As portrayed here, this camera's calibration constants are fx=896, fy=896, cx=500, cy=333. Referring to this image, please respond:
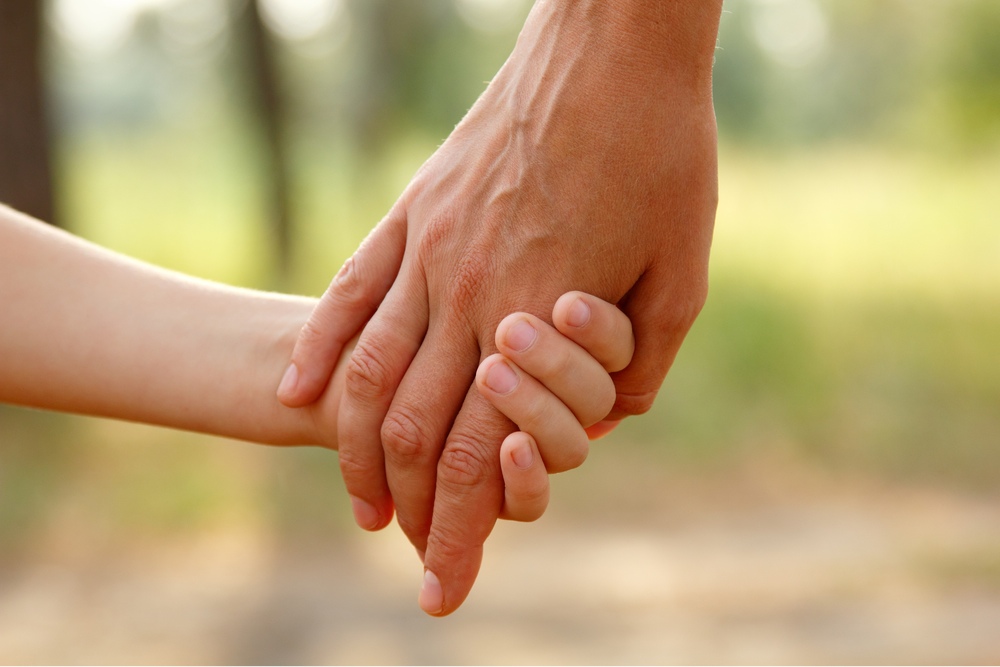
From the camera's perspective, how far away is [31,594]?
369cm

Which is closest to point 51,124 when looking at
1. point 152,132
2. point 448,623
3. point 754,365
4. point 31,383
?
point 448,623

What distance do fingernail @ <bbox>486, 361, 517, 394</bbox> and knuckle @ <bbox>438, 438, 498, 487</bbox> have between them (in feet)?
0.39

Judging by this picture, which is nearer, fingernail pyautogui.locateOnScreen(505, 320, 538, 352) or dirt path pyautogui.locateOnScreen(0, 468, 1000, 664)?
fingernail pyautogui.locateOnScreen(505, 320, 538, 352)

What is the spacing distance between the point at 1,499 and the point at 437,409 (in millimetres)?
3752

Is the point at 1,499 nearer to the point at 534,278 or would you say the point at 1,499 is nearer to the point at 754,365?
the point at 534,278

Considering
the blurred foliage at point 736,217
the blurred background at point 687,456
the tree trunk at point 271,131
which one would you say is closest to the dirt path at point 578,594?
the blurred background at point 687,456

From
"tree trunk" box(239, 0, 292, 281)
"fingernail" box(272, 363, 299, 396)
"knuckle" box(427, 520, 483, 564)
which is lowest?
"tree trunk" box(239, 0, 292, 281)

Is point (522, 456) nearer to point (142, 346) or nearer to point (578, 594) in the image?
point (142, 346)

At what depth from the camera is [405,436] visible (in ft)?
4.69

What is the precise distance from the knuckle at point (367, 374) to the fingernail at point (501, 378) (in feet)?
0.67

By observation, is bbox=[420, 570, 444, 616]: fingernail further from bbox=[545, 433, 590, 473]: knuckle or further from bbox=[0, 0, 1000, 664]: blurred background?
bbox=[0, 0, 1000, 664]: blurred background

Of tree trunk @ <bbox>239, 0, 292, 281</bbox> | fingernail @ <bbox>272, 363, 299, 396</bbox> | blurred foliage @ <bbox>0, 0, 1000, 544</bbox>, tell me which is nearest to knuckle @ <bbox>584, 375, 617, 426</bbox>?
fingernail @ <bbox>272, 363, 299, 396</bbox>

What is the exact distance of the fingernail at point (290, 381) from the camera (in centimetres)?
154

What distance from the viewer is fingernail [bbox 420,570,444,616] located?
1.43 m
